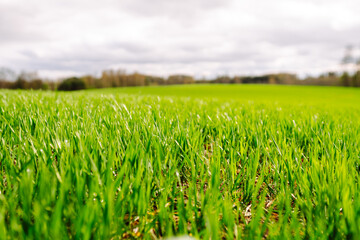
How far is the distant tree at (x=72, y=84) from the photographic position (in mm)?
72250

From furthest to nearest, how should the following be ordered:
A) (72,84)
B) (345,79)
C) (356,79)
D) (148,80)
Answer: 1. (148,80)
2. (72,84)
3. (345,79)
4. (356,79)

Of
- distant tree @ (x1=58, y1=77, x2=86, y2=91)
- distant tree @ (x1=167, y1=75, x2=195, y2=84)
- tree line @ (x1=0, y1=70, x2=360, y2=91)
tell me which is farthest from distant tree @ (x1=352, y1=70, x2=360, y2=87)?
distant tree @ (x1=58, y1=77, x2=86, y2=91)

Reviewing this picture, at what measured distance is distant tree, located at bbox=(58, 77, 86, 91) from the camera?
72250mm

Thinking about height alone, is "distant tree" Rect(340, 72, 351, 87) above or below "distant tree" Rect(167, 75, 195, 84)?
below

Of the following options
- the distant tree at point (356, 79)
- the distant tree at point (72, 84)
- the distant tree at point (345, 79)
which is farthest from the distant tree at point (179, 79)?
the distant tree at point (356, 79)

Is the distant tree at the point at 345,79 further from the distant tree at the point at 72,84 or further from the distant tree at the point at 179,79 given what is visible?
the distant tree at the point at 72,84

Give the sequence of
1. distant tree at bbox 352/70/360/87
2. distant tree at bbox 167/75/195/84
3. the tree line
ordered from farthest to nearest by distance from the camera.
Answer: distant tree at bbox 167/75/195/84 → distant tree at bbox 352/70/360/87 → the tree line

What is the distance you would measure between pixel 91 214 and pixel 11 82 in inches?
2453

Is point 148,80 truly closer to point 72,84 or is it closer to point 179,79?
point 179,79

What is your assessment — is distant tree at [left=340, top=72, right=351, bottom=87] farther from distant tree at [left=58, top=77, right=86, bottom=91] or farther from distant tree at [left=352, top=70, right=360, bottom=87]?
distant tree at [left=58, top=77, right=86, bottom=91]

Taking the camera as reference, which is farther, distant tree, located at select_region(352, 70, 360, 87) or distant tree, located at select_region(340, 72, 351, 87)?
distant tree, located at select_region(340, 72, 351, 87)

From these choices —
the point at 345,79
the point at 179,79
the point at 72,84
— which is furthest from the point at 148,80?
the point at 345,79

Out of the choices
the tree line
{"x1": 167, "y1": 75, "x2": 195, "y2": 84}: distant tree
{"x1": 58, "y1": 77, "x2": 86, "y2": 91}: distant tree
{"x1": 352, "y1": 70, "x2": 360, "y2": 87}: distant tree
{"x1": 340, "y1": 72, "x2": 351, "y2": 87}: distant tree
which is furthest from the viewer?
{"x1": 167, "y1": 75, "x2": 195, "y2": 84}: distant tree

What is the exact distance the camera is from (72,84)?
243 feet
